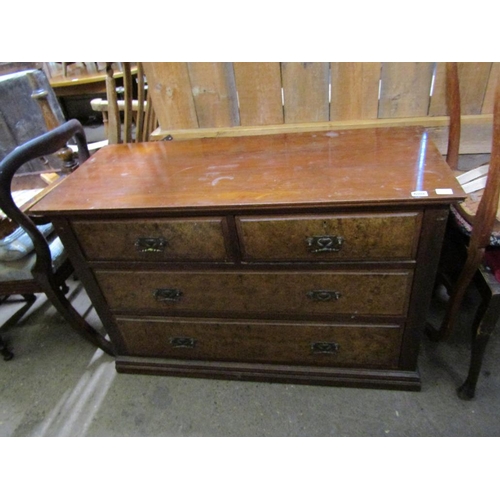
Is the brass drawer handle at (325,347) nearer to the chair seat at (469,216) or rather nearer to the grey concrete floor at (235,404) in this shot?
the grey concrete floor at (235,404)

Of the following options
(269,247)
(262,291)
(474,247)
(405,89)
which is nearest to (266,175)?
(269,247)

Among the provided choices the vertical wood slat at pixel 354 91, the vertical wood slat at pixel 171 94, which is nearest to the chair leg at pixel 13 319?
the vertical wood slat at pixel 171 94

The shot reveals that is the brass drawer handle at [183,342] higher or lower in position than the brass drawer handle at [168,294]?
lower

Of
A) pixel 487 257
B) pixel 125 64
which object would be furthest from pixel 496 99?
pixel 125 64

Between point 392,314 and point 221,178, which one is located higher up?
point 221,178

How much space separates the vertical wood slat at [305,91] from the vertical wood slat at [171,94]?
0.40 meters

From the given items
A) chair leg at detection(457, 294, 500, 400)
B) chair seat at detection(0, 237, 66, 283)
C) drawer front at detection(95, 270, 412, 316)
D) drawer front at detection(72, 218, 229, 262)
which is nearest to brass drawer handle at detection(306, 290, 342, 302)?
drawer front at detection(95, 270, 412, 316)

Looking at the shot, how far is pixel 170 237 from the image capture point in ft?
3.24

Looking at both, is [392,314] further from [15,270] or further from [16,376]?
[16,376]

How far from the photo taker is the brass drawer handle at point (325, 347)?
1.18 metres

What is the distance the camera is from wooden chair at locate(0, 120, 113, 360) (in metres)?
1.02

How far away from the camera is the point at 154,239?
1.00 meters

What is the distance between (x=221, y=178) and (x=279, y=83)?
57 centimetres

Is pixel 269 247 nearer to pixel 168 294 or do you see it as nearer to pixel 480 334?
pixel 168 294
